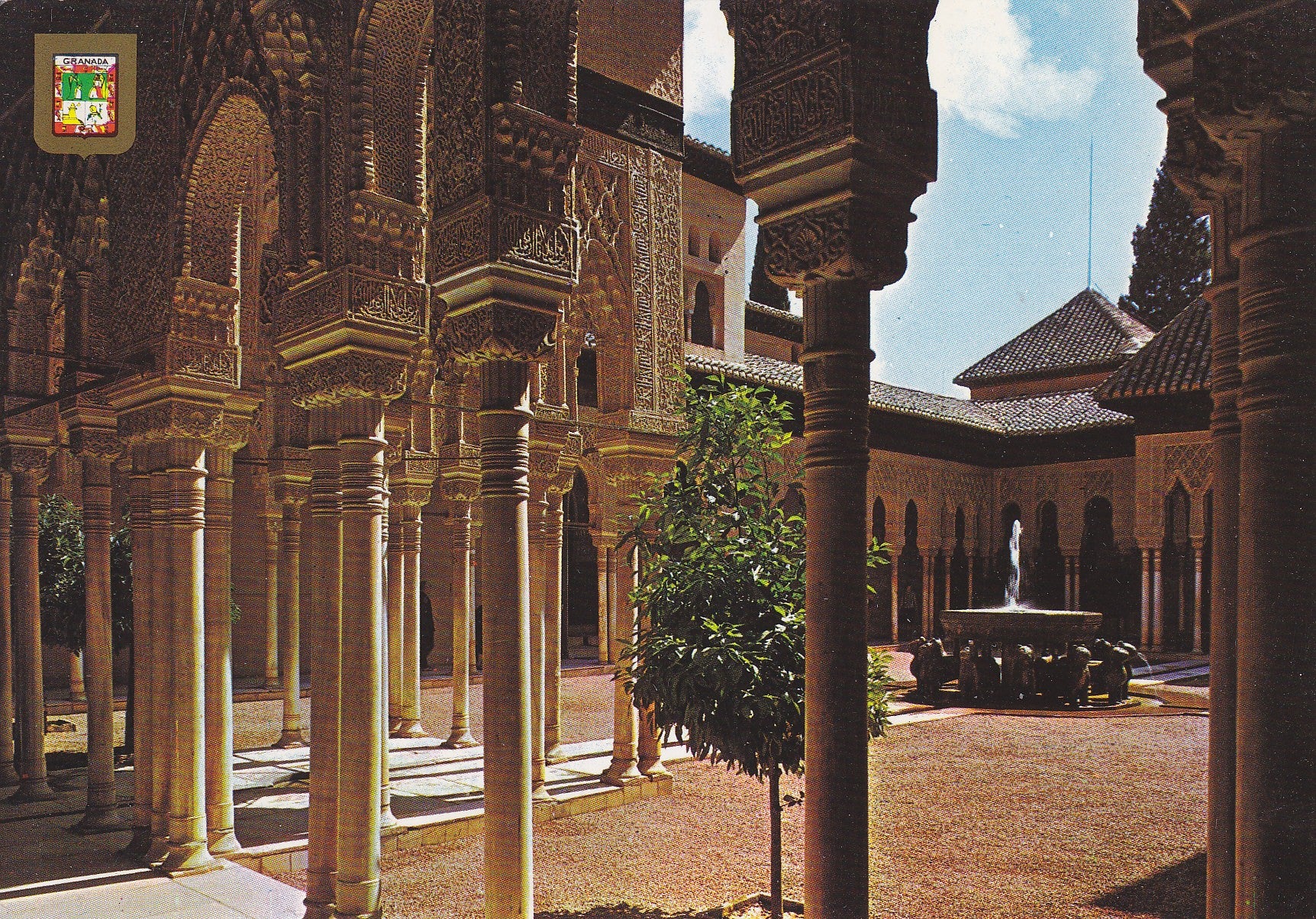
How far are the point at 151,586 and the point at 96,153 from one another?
3.51 metres

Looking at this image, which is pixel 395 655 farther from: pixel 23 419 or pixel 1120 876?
pixel 1120 876

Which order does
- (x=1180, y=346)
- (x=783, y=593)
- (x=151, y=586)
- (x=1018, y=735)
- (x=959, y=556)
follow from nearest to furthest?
(x=783, y=593) < (x=151, y=586) < (x=1018, y=735) < (x=1180, y=346) < (x=959, y=556)

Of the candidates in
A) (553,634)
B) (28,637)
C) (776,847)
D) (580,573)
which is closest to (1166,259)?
(580,573)

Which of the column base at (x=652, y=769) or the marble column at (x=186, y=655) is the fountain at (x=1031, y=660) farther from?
the marble column at (x=186, y=655)

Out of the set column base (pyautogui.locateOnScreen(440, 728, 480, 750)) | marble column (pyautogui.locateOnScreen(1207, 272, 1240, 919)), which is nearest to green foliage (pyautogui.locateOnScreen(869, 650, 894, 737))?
marble column (pyautogui.locateOnScreen(1207, 272, 1240, 919))

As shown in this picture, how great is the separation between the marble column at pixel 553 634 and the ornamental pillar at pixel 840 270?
7.14 m

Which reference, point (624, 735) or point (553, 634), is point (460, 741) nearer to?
point (553, 634)

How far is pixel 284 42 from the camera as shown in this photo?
5.82 meters

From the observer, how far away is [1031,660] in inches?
594

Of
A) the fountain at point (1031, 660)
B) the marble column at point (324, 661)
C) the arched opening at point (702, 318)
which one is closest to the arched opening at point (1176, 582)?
the fountain at point (1031, 660)

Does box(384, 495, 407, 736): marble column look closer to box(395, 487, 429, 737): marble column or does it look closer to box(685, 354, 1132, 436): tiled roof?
box(395, 487, 429, 737): marble column

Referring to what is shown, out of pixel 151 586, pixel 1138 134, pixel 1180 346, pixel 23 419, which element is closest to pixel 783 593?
pixel 1138 134

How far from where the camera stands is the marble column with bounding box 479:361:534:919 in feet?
13.7

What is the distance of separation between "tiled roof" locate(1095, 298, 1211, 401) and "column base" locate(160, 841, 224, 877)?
68.2ft
